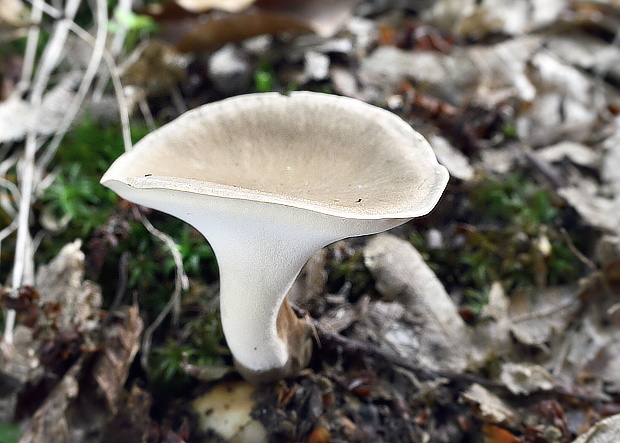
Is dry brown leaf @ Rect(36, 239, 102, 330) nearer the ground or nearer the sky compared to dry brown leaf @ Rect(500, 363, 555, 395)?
nearer the sky

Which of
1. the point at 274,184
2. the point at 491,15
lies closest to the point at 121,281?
the point at 274,184

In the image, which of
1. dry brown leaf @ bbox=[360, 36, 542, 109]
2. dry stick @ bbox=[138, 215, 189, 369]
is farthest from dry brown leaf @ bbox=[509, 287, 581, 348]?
dry stick @ bbox=[138, 215, 189, 369]

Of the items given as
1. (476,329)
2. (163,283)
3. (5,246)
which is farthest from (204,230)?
(5,246)

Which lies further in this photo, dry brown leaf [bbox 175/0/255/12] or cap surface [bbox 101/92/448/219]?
dry brown leaf [bbox 175/0/255/12]

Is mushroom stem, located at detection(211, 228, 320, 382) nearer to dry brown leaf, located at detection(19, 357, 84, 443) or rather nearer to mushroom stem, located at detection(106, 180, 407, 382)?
mushroom stem, located at detection(106, 180, 407, 382)

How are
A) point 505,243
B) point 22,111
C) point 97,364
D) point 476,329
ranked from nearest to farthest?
point 97,364
point 476,329
point 505,243
point 22,111

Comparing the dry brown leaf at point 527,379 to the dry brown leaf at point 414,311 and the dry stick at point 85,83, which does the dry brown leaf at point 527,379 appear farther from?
the dry stick at point 85,83

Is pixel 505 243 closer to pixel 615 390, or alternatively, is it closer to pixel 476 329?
pixel 476 329
